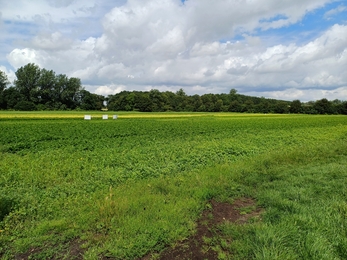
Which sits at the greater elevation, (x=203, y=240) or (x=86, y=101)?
(x=86, y=101)

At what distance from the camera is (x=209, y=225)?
546cm

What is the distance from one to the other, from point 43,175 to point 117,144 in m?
7.24

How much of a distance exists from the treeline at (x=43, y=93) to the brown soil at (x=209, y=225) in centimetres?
9892

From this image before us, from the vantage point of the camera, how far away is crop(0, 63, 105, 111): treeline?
89.9 metres

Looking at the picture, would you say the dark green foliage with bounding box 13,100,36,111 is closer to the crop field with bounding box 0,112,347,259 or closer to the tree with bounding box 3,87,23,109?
the tree with bounding box 3,87,23,109

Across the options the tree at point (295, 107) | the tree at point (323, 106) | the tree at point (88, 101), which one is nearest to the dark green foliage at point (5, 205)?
the tree at point (88, 101)

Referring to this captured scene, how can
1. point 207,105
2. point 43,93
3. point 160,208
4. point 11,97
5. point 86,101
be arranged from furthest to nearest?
1. point 207,105
2. point 86,101
3. point 43,93
4. point 11,97
5. point 160,208

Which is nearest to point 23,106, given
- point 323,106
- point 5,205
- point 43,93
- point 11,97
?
point 11,97

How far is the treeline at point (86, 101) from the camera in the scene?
310 ft

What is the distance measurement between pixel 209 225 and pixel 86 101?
110073 mm

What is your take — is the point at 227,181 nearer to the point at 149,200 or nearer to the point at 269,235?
the point at 149,200

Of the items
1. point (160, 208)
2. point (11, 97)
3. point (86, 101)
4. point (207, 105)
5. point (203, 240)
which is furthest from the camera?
point (207, 105)

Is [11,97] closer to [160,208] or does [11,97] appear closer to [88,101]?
[88,101]

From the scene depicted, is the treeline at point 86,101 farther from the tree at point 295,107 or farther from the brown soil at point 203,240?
the brown soil at point 203,240
